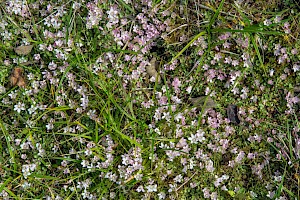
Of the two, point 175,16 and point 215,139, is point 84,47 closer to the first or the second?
point 175,16

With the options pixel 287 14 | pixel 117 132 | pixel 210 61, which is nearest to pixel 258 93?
pixel 210 61

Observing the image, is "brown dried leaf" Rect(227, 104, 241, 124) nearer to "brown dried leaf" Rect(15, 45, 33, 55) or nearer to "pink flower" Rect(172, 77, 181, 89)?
"pink flower" Rect(172, 77, 181, 89)

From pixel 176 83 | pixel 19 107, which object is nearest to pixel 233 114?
pixel 176 83

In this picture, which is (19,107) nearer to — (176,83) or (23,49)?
(23,49)

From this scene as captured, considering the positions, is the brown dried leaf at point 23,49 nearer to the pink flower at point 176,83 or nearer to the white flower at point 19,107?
the white flower at point 19,107

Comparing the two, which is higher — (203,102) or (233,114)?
(203,102)

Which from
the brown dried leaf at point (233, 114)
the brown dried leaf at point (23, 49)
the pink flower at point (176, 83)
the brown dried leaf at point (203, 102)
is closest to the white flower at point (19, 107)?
the brown dried leaf at point (23, 49)

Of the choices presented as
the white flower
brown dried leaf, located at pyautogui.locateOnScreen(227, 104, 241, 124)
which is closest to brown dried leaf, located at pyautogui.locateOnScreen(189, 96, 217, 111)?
brown dried leaf, located at pyautogui.locateOnScreen(227, 104, 241, 124)
